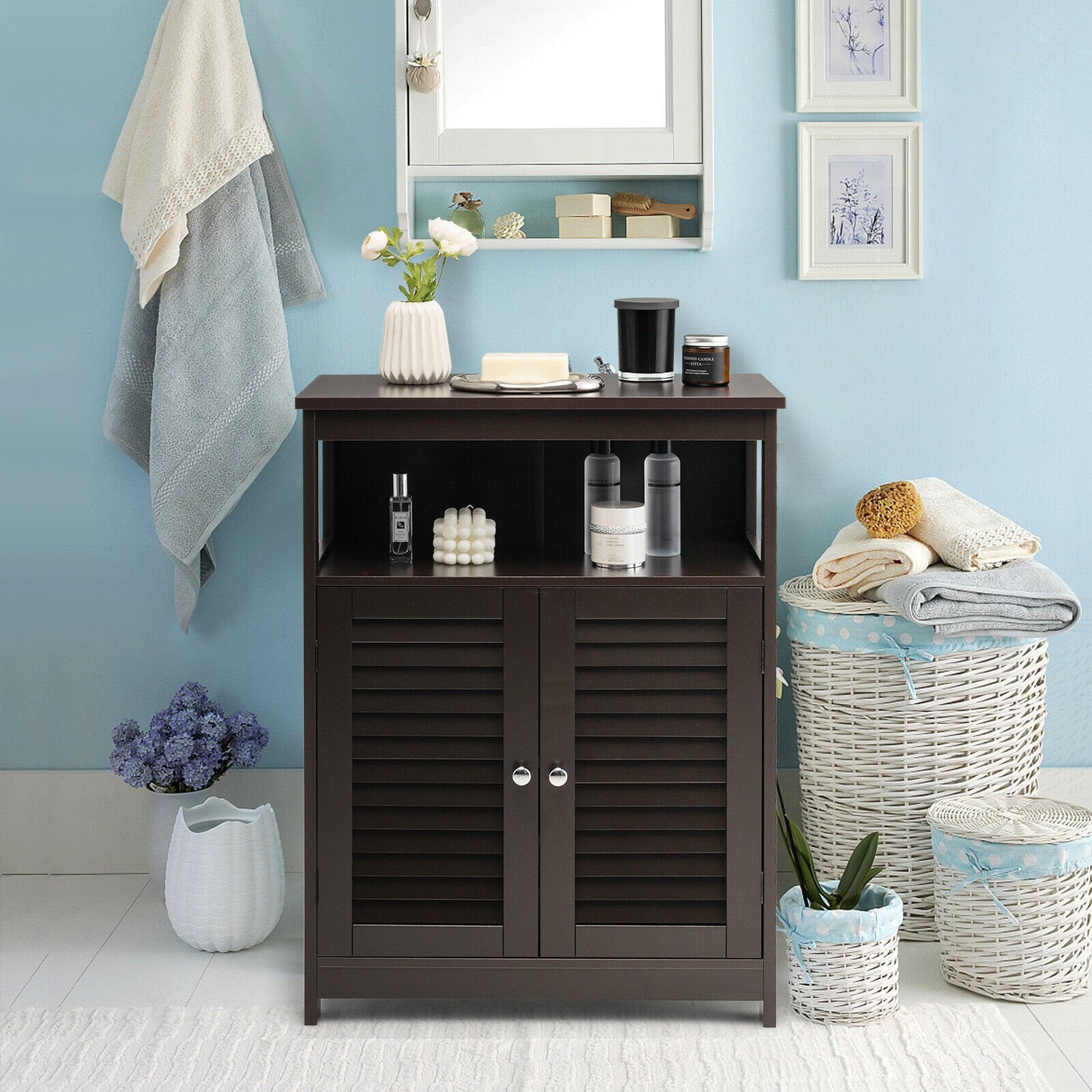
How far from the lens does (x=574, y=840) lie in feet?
6.24

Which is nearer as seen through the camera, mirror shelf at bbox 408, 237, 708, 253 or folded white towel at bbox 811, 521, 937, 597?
folded white towel at bbox 811, 521, 937, 597

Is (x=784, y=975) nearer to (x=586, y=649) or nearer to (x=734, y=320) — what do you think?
(x=586, y=649)

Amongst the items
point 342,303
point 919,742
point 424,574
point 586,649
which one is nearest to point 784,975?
point 919,742

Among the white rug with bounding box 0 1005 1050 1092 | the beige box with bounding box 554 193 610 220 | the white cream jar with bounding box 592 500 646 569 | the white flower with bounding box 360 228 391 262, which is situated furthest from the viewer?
the beige box with bounding box 554 193 610 220

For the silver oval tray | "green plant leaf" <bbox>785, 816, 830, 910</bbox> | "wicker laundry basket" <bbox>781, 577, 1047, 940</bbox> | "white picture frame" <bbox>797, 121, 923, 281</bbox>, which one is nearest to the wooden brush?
"white picture frame" <bbox>797, 121, 923, 281</bbox>

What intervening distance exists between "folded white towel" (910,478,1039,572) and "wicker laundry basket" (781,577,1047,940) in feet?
0.43

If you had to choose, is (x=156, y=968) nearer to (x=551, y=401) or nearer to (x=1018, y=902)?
(x=551, y=401)

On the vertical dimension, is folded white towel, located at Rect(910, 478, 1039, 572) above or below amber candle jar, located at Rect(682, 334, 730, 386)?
below

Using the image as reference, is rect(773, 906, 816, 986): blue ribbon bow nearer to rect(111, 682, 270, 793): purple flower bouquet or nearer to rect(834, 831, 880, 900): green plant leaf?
rect(834, 831, 880, 900): green plant leaf

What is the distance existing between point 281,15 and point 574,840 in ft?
5.06

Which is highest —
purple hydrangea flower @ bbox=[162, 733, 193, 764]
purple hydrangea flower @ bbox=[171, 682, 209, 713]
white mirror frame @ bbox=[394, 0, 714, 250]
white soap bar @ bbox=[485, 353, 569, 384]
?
white mirror frame @ bbox=[394, 0, 714, 250]

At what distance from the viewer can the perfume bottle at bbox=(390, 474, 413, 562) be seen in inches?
77.1

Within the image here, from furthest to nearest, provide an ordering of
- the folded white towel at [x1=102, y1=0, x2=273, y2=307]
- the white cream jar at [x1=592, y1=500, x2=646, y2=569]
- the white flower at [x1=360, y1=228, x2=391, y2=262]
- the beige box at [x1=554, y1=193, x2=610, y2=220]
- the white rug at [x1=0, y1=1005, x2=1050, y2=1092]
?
the beige box at [x1=554, y1=193, x2=610, y2=220] < the folded white towel at [x1=102, y1=0, x2=273, y2=307] < the white flower at [x1=360, y1=228, x2=391, y2=262] < the white cream jar at [x1=592, y1=500, x2=646, y2=569] < the white rug at [x1=0, y1=1005, x2=1050, y2=1092]

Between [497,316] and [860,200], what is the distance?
70 centimetres
